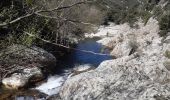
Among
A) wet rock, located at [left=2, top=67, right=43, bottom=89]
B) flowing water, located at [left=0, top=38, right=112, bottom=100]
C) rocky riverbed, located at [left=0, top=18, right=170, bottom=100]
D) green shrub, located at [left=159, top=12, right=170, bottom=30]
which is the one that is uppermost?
green shrub, located at [left=159, top=12, right=170, bottom=30]

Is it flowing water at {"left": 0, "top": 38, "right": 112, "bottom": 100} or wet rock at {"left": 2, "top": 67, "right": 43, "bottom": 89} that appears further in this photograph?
wet rock at {"left": 2, "top": 67, "right": 43, "bottom": 89}

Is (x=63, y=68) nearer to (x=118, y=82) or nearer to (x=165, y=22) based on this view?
(x=118, y=82)

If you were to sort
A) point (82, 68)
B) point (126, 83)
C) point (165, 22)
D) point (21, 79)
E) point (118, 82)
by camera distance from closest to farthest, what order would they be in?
point (126, 83) → point (118, 82) → point (21, 79) → point (82, 68) → point (165, 22)

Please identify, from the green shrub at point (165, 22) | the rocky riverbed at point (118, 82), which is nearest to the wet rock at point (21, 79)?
the rocky riverbed at point (118, 82)

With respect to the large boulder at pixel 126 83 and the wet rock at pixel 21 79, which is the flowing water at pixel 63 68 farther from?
the large boulder at pixel 126 83

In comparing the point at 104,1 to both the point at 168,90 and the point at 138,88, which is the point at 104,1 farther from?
the point at 138,88

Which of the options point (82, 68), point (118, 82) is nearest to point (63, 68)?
point (82, 68)

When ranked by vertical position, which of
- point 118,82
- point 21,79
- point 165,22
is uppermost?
point 165,22

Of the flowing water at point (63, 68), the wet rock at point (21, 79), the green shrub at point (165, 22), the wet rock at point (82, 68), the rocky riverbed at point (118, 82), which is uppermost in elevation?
the green shrub at point (165, 22)

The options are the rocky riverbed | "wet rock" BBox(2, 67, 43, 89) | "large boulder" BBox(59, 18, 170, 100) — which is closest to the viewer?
"large boulder" BBox(59, 18, 170, 100)

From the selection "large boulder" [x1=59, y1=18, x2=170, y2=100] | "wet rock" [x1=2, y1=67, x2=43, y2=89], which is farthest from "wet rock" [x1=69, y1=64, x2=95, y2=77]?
"large boulder" [x1=59, y1=18, x2=170, y2=100]

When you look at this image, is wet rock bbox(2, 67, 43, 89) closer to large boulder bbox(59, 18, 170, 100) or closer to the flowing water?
the flowing water

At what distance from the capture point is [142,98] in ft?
40.7

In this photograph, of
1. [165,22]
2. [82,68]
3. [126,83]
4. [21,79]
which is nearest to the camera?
[126,83]
